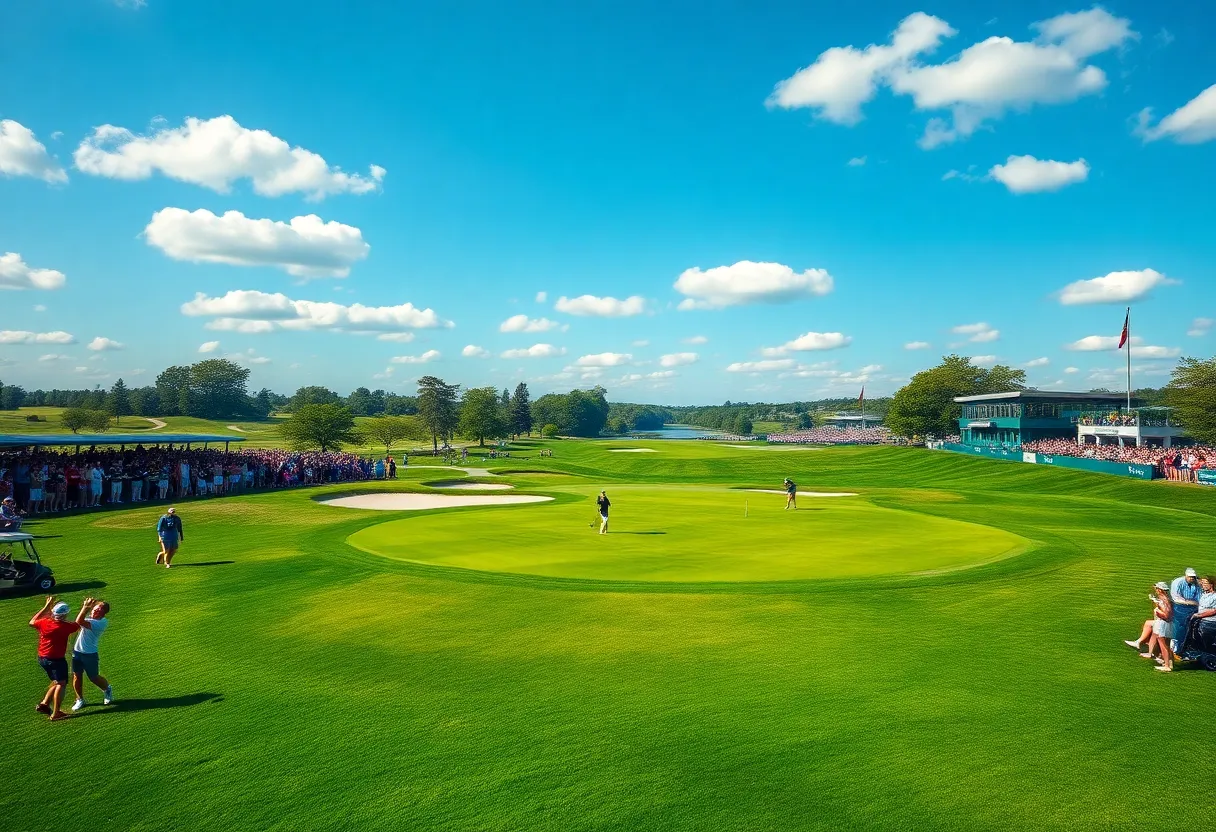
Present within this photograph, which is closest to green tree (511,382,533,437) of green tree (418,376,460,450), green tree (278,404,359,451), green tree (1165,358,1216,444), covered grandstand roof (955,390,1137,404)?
green tree (418,376,460,450)

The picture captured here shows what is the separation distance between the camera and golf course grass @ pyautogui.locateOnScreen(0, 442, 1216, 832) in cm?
856

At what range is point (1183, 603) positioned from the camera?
1451cm

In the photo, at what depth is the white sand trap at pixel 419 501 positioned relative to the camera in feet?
135

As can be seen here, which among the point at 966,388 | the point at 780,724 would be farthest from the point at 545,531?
the point at 966,388

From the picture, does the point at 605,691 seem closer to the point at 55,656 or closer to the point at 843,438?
the point at 55,656

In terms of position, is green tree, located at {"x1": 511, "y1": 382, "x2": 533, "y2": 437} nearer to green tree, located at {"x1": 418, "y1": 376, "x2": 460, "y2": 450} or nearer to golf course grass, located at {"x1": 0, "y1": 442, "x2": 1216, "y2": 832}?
green tree, located at {"x1": 418, "y1": 376, "x2": 460, "y2": 450}

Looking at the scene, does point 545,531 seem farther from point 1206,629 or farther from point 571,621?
point 1206,629

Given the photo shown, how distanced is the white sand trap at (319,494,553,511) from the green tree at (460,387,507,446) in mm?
80460

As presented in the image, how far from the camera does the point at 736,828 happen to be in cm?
802

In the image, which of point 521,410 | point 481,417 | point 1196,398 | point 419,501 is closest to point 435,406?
point 481,417

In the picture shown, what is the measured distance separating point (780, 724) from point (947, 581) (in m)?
13.1

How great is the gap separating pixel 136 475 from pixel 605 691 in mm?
38851

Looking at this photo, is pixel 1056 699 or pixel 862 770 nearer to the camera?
pixel 862 770

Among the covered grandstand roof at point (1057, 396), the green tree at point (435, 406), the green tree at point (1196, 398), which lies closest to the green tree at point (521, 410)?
the green tree at point (435, 406)
